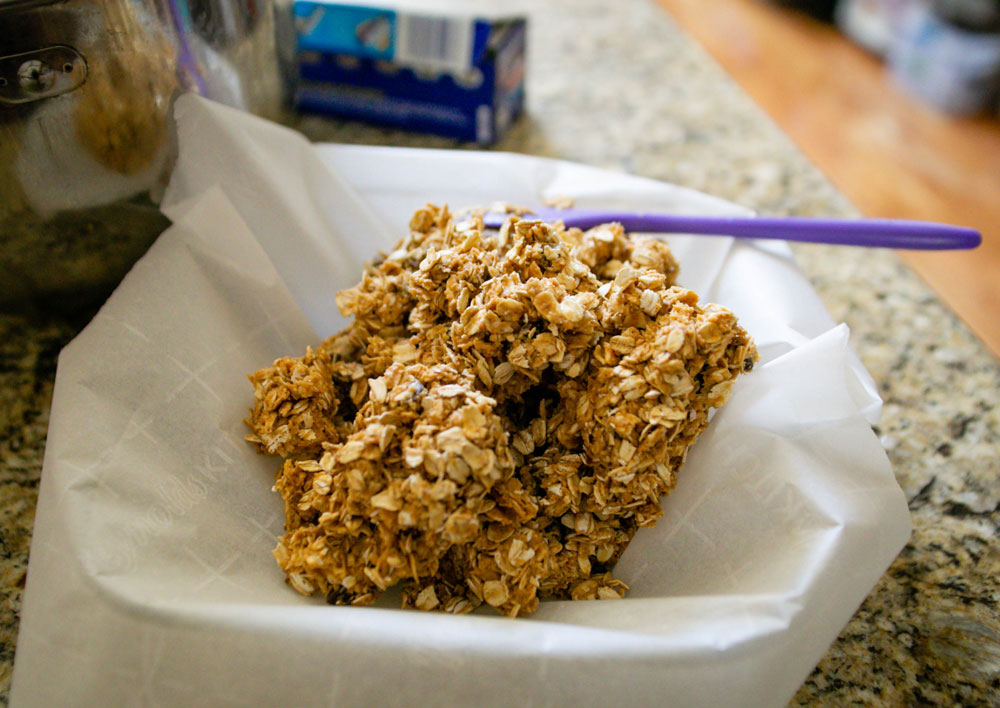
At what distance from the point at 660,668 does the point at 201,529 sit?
0.33 meters

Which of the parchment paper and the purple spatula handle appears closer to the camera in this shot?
the parchment paper

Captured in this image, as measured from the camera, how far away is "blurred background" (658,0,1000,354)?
135 centimetres

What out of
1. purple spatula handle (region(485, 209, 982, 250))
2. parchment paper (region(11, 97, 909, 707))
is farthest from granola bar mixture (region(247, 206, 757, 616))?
purple spatula handle (region(485, 209, 982, 250))

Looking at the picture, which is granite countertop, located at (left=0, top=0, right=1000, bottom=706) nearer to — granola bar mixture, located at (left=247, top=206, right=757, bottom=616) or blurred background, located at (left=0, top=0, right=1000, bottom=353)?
blurred background, located at (left=0, top=0, right=1000, bottom=353)

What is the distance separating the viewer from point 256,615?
46 cm

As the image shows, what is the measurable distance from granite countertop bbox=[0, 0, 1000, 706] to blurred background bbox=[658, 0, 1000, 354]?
294 millimetres

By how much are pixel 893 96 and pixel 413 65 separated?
124cm

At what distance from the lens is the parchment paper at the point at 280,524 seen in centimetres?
46

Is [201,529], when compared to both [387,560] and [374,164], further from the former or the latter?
[374,164]

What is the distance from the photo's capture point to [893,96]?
168cm

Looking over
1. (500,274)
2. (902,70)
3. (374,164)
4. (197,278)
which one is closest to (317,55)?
(374,164)

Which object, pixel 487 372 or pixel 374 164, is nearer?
pixel 487 372

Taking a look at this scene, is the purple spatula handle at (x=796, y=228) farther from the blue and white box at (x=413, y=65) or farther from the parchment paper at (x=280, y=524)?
the blue and white box at (x=413, y=65)

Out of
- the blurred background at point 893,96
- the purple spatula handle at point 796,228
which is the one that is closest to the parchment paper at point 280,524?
the purple spatula handle at point 796,228
